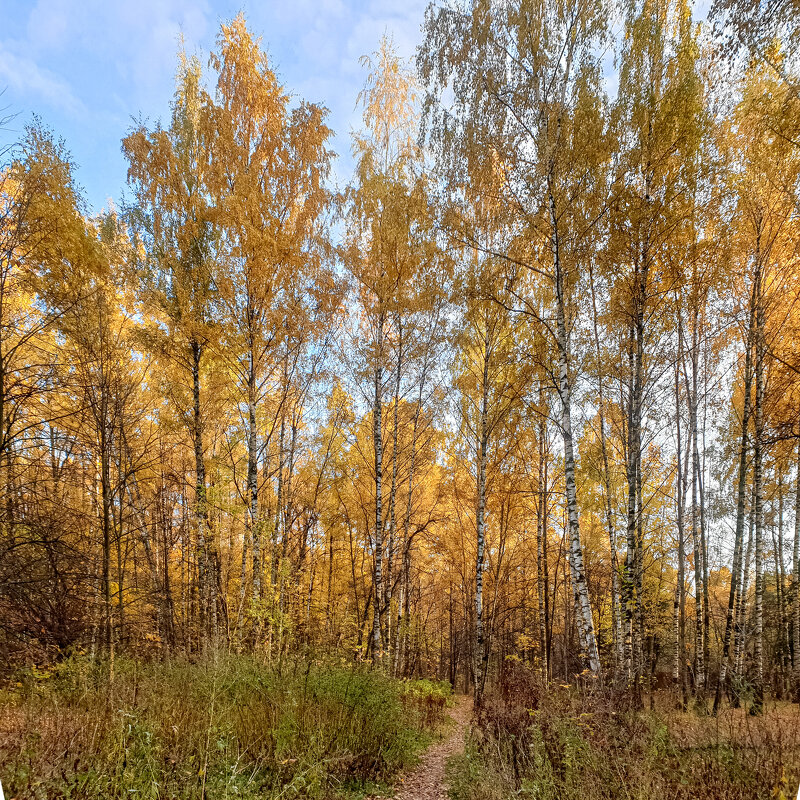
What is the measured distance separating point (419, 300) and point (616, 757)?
7.63 metres

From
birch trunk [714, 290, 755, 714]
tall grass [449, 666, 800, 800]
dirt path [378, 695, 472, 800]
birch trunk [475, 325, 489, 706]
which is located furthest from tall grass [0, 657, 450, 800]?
birch trunk [714, 290, 755, 714]

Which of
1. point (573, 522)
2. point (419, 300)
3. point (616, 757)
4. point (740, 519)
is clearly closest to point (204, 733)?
point (616, 757)

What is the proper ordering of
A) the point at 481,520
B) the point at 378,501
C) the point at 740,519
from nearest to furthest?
1. the point at 740,519
2. the point at 378,501
3. the point at 481,520

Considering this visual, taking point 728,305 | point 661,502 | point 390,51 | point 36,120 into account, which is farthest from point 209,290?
point 661,502

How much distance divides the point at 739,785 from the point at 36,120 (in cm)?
942

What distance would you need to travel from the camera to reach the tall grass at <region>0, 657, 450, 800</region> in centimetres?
307

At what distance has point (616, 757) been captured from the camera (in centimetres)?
351

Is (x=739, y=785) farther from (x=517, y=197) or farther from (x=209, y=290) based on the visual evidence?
(x=209, y=290)

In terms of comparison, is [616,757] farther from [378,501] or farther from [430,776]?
[378,501]

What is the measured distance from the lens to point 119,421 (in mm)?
6816

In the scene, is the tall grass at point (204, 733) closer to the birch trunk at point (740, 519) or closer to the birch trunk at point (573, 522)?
the birch trunk at point (573, 522)

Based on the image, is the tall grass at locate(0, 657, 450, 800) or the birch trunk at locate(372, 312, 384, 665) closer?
the tall grass at locate(0, 657, 450, 800)

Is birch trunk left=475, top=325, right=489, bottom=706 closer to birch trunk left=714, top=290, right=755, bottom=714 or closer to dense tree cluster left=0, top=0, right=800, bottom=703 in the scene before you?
dense tree cluster left=0, top=0, right=800, bottom=703

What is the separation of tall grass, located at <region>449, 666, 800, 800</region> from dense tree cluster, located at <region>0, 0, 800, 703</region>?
0.76m
